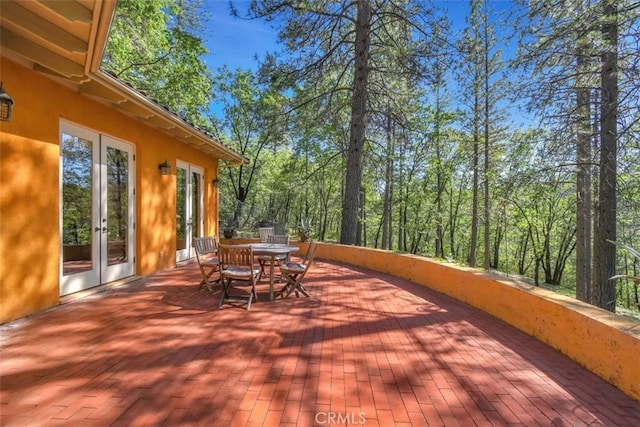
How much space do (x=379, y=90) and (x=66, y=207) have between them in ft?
23.1

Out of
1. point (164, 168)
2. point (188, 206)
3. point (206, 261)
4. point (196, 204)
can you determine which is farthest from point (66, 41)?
point (196, 204)

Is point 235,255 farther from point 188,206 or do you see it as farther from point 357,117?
point 357,117

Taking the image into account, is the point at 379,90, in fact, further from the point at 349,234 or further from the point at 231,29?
the point at 231,29

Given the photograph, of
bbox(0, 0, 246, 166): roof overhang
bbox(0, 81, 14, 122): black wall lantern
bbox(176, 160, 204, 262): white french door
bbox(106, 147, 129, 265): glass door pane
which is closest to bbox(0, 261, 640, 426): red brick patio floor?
bbox(106, 147, 129, 265): glass door pane

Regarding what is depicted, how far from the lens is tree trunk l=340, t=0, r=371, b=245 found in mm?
7449

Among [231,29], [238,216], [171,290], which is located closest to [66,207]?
[171,290]

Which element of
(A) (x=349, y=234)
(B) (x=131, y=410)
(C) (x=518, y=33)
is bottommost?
(B) (x=131, y=410)

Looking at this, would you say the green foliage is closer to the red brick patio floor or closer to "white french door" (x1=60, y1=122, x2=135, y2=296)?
"white french door" (x1=60, y1=122, x2=135, y2=296)

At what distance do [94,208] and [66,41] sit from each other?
2386 millimetres

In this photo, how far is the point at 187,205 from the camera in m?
7.25

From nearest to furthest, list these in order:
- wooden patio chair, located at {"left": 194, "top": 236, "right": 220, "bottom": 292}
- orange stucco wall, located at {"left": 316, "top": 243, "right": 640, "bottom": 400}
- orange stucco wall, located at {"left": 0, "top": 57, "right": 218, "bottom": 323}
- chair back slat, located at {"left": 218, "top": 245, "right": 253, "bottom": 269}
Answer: orange stucco wall, located at {"left": 316, "top": 243, "right": 640, "bottom": 400} < orange stucco wall, located at {"left": 0, "top": 57, "right": 218, "bottom": 323} < chair back slat, located at {"left": 218, "top": 245, "right": 253, "bottom": 269} < wooden patio chair, located at {"left": 194, "top": 236, "right": 220, "bottom": 292}

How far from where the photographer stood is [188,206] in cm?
728

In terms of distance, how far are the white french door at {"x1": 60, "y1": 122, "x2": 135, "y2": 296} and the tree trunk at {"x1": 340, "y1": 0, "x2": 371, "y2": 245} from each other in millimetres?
4922

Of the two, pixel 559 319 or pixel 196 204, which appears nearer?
pixel 559 319
